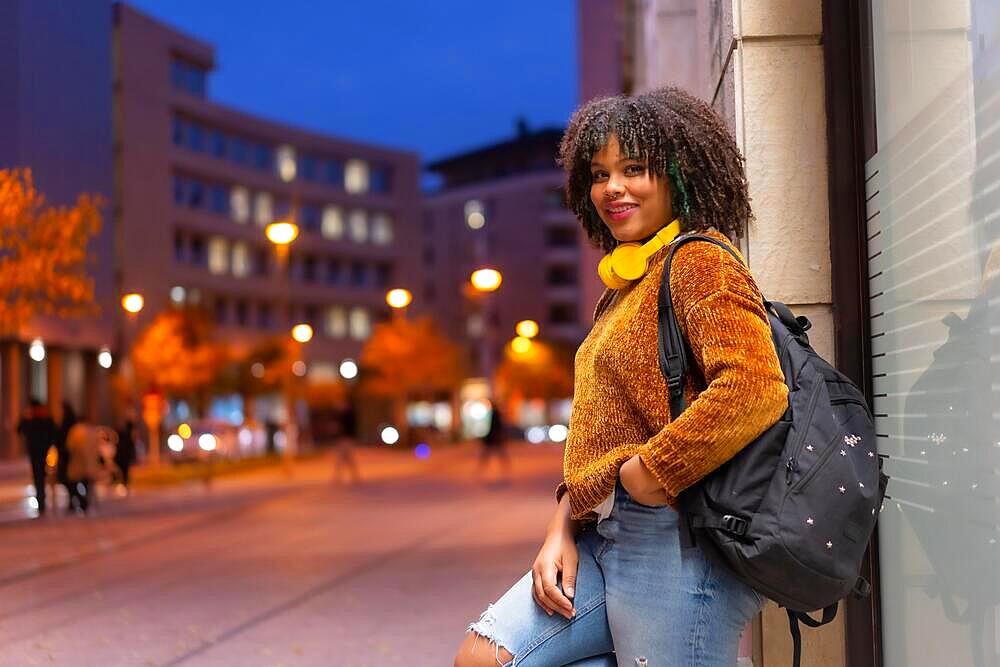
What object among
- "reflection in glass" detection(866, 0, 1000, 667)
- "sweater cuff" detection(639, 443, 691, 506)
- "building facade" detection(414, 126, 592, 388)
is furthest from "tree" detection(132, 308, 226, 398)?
"sweater cuff" detection(639, 443, 691, 506)

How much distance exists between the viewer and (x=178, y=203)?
6562 centimetres

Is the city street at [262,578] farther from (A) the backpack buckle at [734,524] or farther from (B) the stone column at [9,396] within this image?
(B) the stone column at [9,396]

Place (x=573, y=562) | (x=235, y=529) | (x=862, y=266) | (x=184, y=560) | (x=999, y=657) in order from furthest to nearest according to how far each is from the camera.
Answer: (x=235, y=529) < (x=184, y=560) < (x=862, y=266) < (x=999, y=657) < (x=573, y=562)

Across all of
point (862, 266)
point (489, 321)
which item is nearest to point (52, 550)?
point (862, 266)

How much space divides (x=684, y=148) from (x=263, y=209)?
71.5m

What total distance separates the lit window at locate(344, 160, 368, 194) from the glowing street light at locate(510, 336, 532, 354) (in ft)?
44.1

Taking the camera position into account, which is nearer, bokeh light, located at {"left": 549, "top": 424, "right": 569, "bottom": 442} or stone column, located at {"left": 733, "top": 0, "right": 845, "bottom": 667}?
stone column, located at {"left": 733, "top": 0, "right": 845, "bottom": 667}

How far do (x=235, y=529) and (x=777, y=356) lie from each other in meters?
15.5

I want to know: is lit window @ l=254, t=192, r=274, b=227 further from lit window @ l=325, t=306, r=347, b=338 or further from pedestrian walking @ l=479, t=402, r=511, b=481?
pedestrian walking @ l=479, t=402, r=511, b=481

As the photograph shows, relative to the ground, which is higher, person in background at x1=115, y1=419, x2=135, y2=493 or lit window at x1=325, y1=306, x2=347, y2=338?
lit window at x1=325, y1=306, x2=347, y2=338

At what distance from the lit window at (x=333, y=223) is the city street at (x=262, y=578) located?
5532 cm

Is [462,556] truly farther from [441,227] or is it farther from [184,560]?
[441,227]

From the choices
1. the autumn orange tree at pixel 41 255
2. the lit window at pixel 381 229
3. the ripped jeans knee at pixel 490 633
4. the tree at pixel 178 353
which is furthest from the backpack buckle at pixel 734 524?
the lit window at pixel 381 229

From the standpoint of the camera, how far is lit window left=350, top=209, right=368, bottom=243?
7881cm
